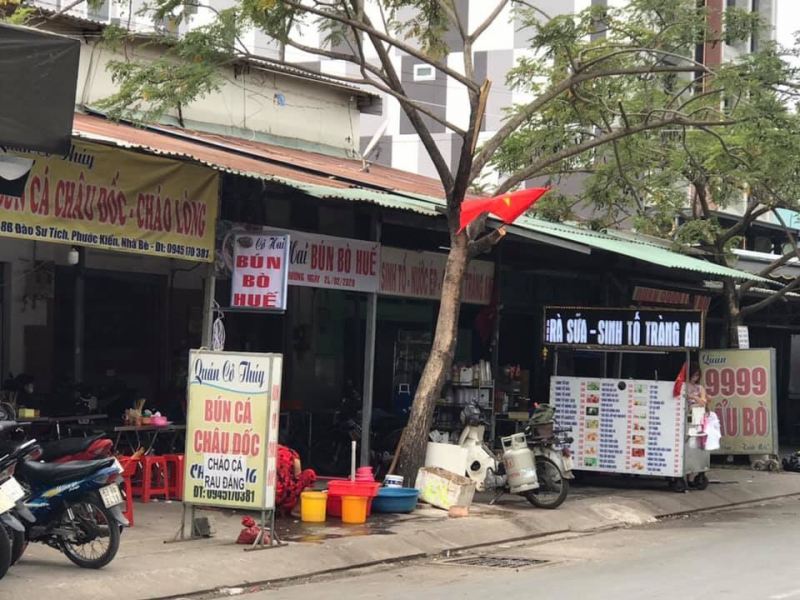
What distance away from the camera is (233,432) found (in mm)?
11328

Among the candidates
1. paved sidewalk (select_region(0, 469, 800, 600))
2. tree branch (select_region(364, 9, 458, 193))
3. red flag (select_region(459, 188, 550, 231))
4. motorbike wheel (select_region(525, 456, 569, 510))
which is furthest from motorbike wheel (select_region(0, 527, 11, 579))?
motorbike wheel (select_region(525, 456, 569, 510))

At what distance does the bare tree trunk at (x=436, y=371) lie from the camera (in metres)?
14.5

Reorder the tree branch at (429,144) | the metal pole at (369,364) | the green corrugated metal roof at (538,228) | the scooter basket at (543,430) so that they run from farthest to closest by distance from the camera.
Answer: the scooter basket at (543,430) → the metal pole at (369,364) → the tree branch at (429,144) → the green corrugated metal roof at (538,228)

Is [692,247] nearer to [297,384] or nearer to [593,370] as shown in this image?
[593,370]

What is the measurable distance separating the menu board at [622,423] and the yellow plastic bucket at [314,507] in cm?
557

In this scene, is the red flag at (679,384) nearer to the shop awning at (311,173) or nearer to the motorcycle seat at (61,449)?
the shop awning at (311,173)

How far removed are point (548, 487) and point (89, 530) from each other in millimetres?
6887

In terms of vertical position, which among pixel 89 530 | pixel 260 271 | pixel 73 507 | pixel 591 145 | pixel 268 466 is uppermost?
pixel 591 145

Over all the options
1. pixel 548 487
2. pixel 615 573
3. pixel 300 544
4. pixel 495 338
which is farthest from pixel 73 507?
pixel 495 338

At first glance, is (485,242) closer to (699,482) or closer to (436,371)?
(436,371)

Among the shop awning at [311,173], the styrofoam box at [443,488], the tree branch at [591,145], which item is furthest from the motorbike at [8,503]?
the tree branch at [591,145]

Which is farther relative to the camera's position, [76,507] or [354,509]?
[354,509]

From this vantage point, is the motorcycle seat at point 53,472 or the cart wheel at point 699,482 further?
the cart wheel at point 699,482

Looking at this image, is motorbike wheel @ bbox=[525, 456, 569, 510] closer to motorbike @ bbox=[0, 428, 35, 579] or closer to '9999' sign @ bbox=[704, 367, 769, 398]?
'9999' sign @ bbox=[704, 367, 769, 398]
